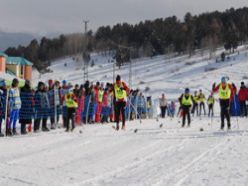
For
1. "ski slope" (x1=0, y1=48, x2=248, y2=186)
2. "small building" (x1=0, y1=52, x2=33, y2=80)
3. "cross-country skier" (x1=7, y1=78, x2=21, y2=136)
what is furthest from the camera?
"small building" (x1=0, y1=52, x2=33, y2=80)

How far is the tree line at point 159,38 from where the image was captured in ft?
436

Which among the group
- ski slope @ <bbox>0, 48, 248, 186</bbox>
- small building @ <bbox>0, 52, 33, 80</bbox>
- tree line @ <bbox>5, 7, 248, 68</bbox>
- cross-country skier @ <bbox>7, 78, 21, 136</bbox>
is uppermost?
tree line @ <bbox>5, 7, 248, 68</bbox>

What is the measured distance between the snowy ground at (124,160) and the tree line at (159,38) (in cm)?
9908

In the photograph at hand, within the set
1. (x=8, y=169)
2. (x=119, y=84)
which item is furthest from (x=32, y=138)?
(x=8, y=169)

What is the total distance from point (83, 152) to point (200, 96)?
1006 inches

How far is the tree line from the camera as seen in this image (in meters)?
133

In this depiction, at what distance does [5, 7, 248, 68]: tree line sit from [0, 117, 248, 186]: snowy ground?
99.1m

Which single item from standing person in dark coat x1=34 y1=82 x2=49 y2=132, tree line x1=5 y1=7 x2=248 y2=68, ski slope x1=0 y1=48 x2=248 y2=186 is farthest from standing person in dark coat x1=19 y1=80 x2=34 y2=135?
tree line x1=5 y1=7 x2=248 y2=68

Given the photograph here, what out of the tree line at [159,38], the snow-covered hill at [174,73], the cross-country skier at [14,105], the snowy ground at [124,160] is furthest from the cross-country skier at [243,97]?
the tree line at [159,38]

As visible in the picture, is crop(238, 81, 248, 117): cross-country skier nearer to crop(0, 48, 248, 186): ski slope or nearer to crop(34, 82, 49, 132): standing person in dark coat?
crop(0, 48, 248, 186): ski slope

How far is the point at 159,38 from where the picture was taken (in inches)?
5645

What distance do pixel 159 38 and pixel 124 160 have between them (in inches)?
5341

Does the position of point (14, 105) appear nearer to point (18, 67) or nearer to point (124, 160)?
point (124, 160)

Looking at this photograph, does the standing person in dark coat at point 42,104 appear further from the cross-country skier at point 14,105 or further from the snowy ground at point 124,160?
the snowy ground at point 124,160
